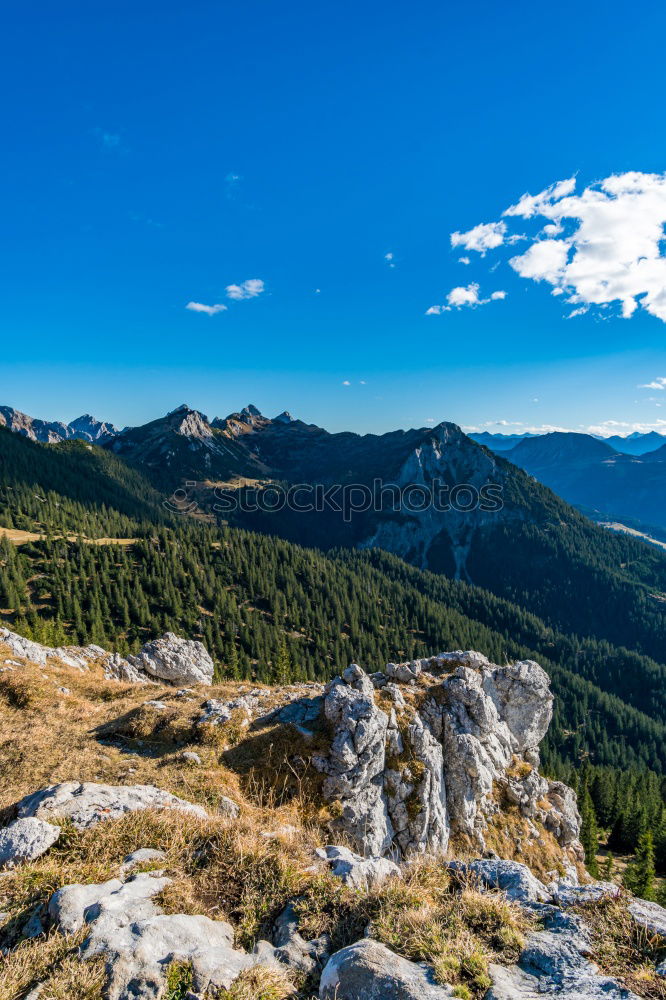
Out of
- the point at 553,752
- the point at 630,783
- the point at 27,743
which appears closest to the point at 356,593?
the point at 553,752

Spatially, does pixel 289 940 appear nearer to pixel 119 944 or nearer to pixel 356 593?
pixel 119 944

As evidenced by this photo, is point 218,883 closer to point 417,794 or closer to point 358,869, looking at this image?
point 358,869

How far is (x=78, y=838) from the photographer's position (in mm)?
9023

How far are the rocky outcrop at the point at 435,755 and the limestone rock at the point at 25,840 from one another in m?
13.3

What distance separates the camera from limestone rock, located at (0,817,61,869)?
26.8 ft

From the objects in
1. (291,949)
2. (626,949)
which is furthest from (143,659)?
(626,949)

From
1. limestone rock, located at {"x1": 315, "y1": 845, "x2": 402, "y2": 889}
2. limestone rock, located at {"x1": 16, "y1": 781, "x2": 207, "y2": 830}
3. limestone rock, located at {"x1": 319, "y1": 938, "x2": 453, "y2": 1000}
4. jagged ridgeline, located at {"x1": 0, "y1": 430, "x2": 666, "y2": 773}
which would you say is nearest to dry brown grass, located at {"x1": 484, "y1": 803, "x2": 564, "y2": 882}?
limestone rock, located at {"x1": 315, "y1": 845, "x2": 402, "y2": 889}

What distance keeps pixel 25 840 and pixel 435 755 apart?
25.4 metres

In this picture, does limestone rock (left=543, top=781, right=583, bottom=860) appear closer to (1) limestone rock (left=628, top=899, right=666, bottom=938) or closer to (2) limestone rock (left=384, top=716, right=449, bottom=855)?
(2) limestone rock (left=384, top=716, right=449, bottom=855)

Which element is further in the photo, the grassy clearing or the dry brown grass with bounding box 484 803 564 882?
the dry brown grass with bounding box 484 803 564 882

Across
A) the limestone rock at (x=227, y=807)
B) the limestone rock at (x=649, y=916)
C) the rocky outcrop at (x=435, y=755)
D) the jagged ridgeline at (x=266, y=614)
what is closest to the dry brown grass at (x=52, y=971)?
the limestone rock at (x=649, y=916)

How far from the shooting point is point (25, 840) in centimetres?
847

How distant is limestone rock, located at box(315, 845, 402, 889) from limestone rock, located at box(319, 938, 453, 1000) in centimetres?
251

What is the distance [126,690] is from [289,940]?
22.4m
